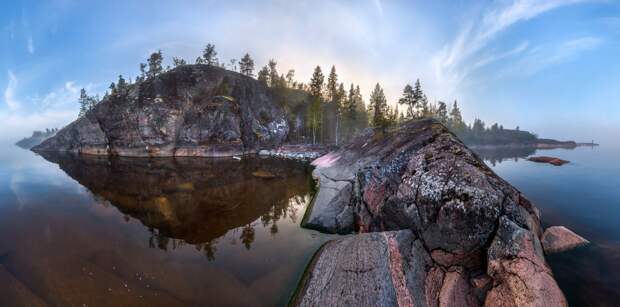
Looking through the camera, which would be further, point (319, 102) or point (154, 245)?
point (319, 102)

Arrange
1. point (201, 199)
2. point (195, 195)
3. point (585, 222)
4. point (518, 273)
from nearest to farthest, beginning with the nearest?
1. point (518, 273)
2. point (585, 222)
3. point (201, 199)
4. point (195, 195)

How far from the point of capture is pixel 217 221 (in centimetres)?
1542

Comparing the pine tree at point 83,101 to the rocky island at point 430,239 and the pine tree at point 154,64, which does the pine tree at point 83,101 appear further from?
→ the rocky island at point 430,239

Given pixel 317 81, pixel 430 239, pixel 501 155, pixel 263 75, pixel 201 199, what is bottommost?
pixel 201 199

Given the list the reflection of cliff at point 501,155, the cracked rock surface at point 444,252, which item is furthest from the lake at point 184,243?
the reflection of cliff at point 501,155

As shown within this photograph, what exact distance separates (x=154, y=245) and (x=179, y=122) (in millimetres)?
50598

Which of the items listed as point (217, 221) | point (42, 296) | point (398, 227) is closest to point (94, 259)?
point (42, 296)

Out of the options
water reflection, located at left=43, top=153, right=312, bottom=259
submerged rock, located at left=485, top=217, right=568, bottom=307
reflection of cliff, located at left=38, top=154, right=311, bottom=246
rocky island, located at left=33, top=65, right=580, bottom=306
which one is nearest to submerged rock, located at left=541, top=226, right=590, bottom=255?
rocky island, located at left=33, top=65, right=580, bottom=306

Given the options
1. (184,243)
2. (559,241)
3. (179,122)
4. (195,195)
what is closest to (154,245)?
(184,243)

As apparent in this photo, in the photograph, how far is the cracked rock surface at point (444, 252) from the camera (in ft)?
21.9

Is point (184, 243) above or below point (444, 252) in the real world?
below

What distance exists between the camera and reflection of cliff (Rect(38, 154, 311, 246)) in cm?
1495

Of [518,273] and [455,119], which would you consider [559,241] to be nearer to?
[518,273]

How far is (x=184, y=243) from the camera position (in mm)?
12344
